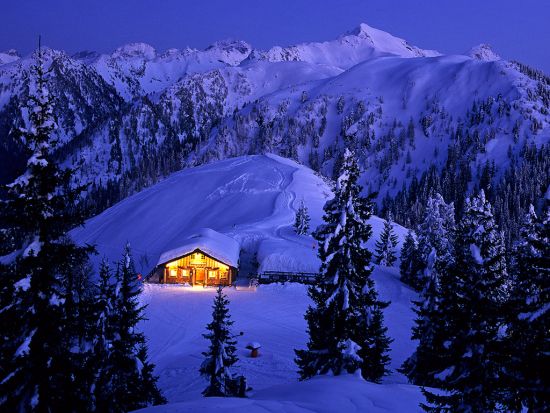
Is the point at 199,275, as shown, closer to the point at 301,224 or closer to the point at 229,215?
the point at 301,224

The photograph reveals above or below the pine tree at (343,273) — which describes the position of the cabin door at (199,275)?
below

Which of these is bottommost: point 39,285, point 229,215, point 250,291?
point 250,291

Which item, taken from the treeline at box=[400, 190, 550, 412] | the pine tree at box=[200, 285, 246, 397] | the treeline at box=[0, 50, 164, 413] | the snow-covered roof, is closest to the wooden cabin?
the snow-covered roof

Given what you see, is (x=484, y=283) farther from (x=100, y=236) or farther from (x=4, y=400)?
(x=100, y=236)

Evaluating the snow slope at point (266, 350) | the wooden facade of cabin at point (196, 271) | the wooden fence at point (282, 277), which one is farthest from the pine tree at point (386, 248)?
the wooden facade of cabin at point (196, 271)

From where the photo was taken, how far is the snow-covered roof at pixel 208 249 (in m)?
57.0

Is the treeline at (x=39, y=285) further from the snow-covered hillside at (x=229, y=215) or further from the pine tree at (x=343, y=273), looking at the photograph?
the snow-covered hillside at (x=229, y=215)

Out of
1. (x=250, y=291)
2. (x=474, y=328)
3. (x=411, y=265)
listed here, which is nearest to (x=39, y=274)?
(x=474, y=328)

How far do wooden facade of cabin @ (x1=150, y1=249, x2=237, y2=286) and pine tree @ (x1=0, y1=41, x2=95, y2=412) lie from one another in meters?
45.2

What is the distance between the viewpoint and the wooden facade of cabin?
57156 mm

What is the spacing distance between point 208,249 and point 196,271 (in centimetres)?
292

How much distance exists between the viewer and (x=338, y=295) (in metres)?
20.2

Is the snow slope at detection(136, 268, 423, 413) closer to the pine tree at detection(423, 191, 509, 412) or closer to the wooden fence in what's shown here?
the wooden fence

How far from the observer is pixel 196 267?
189ft
